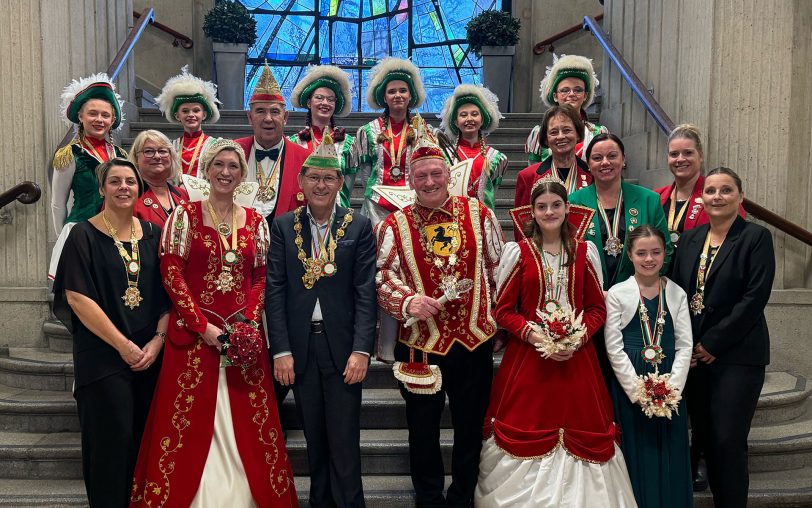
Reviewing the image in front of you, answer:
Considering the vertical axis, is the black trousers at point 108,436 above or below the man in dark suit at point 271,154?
below

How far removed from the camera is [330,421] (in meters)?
3.31

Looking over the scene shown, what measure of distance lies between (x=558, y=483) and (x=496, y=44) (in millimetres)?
7010

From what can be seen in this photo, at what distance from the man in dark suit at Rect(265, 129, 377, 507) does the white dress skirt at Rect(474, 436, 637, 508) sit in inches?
25.4

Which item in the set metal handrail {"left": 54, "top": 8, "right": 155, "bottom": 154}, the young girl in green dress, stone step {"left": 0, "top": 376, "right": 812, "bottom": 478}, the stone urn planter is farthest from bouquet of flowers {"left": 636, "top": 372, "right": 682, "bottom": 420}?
the stone urn planter

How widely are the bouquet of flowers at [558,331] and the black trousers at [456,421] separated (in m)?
0.30

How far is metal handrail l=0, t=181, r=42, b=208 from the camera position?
188 inches

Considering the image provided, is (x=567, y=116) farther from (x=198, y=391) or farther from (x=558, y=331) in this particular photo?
(x=198, y=391)

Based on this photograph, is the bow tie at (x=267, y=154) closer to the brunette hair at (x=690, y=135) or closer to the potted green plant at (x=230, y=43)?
the brunette hair at (x=690, y=135)

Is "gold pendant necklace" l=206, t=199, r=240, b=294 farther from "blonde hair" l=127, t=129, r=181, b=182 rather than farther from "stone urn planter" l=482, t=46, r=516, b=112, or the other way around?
"stone urn planter" l=482, t=46, r=516, b=112

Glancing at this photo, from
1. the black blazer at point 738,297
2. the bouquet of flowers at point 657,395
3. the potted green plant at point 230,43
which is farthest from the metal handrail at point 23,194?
the potted green plant at point 230,43

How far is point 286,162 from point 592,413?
2143 mm

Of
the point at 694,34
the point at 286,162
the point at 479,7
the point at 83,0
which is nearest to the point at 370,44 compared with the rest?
the point at 479,7

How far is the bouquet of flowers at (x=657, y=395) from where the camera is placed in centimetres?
324

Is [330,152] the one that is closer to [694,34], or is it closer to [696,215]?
[696,215]
